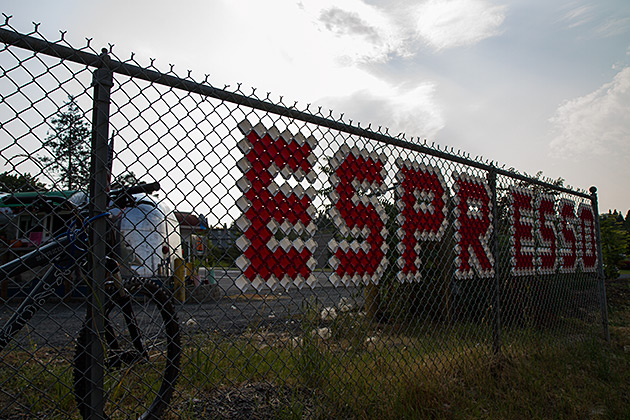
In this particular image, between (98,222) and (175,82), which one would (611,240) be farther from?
(98,222)

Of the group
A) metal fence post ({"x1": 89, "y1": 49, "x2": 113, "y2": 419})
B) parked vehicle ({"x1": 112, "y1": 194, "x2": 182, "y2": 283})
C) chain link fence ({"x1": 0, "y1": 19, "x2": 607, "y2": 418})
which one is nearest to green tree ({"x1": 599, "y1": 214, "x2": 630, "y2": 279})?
chain link fence ({"x1": 0, "y1": 19, "x2": 607, "y2": 418})

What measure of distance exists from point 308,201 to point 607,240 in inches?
427

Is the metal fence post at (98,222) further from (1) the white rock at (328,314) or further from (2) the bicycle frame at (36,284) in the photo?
(1) the white rock at (328,314)

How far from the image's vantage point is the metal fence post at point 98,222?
159 centimetres

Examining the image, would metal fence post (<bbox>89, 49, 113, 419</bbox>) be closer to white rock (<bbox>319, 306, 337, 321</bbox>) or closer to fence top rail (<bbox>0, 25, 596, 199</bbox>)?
fence top rail (<bbox>0, 25, 596, 199</bbox>)

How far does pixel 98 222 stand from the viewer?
1.61 metres

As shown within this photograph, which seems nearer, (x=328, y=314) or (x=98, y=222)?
(x=98, y=222)

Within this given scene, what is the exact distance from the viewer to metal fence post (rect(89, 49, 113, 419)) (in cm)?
159

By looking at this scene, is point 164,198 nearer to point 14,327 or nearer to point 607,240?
point 14,327

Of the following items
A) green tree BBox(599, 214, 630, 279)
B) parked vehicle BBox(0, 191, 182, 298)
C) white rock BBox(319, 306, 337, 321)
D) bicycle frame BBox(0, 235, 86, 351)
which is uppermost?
green tree BBox(599, 214, 630, 279)

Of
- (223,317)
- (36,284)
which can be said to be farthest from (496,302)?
(36,284)

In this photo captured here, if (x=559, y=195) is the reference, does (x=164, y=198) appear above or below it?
below

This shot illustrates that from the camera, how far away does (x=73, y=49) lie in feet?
5.19

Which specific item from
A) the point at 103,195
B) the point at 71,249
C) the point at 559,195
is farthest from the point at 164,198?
the point at 559,195
